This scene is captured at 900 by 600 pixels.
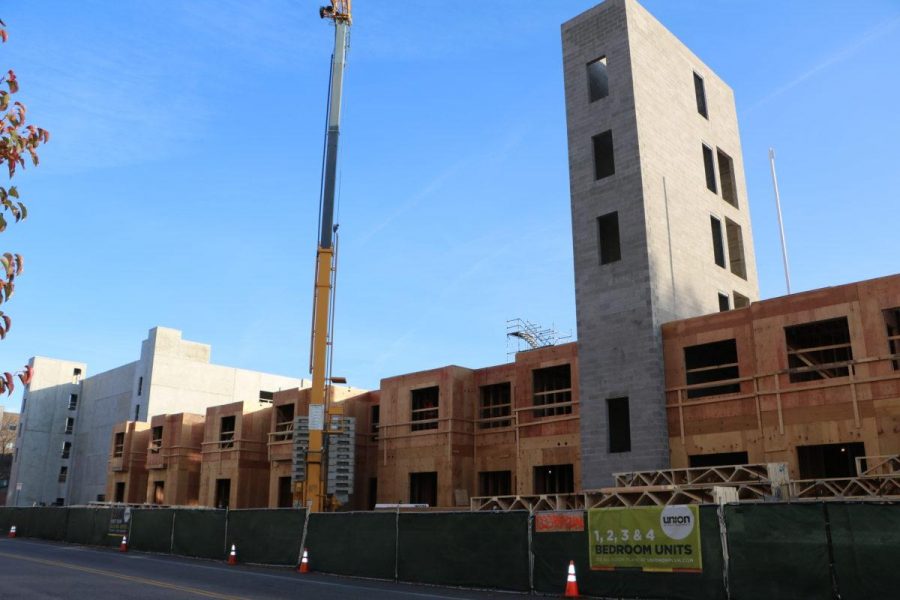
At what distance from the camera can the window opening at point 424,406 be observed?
131 feet

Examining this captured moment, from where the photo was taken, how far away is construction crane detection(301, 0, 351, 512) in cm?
3195

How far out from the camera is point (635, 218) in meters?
31.4

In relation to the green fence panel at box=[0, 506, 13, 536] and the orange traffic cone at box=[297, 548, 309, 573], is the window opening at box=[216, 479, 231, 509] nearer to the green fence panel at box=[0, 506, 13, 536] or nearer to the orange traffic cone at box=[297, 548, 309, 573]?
the green fence panel at box=[0, 506, 13, 536]

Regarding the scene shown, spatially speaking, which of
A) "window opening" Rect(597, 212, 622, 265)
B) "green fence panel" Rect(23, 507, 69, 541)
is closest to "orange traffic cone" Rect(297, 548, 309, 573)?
"window opening" Rect(597, 212, 622, 265)

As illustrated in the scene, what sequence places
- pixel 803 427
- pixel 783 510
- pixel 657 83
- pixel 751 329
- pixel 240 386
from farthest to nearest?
pixel 240 386
pixel 657 83
pixel 751 329
pixel 803 427
pixel 783 510

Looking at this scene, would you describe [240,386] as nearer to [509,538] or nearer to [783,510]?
[509,538]

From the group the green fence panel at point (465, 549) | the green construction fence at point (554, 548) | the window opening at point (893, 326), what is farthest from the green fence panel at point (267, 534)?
the window opening at point (893, 326)

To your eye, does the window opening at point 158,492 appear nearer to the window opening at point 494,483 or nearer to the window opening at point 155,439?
the window opening at point 155,439

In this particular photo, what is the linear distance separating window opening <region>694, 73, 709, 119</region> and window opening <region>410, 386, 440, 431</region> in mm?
19876

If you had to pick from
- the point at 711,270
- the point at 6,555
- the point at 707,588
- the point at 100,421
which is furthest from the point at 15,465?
the point at 707,588

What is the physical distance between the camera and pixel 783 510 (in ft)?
49.2

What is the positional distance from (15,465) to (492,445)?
225 feet

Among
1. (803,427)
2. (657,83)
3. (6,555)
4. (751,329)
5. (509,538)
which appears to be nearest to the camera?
(509,538)

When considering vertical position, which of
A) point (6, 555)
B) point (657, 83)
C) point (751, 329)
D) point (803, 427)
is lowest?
point (6, 555)
